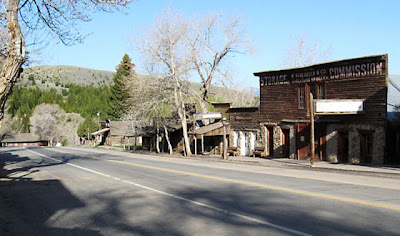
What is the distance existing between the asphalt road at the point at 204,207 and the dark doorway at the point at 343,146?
8995 millimetres

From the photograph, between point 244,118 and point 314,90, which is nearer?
point 314,90

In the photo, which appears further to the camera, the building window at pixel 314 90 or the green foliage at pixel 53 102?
the green foliage at pixel 53 102

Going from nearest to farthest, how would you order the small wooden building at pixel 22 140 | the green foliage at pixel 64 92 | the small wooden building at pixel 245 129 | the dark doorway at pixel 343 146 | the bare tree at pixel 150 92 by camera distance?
the dark doorway at pixel 343 146 → the small wooden building at pixel 245 129 → the bare tree at pixel 150 92 → the small wooden building at pixel 22 140 → the green foliage at pixel 64 92

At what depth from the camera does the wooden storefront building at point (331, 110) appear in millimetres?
20906

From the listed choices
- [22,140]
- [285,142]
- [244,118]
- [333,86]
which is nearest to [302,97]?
[333,86]

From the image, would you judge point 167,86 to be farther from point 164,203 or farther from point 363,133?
point 164,203

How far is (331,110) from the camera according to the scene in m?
21.2

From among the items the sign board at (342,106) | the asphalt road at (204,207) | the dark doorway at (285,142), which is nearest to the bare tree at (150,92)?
the dark doorway at (285,142)

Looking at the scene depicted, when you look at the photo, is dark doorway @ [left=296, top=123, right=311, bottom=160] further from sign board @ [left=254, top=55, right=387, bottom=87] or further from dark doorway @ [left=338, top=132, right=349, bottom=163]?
sign board @ [left=254, top=55, right=387, bottom=87]

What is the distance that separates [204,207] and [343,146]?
16.6 meters

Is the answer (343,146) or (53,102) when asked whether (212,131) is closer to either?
(343,146)

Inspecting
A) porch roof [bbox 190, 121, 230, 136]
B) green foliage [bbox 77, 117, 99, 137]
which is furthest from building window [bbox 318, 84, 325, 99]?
green foliage [bbox 77, 117, 99, 137]

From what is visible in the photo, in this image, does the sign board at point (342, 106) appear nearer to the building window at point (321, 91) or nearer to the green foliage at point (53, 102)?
the building window at point (321, 91)

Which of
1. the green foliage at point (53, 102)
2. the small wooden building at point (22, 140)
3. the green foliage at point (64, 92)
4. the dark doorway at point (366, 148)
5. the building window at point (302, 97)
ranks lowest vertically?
the small wooden building at point (22, 140)
